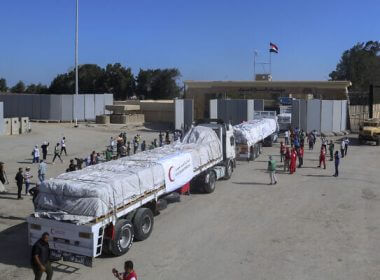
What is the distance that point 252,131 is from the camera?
3155 cm

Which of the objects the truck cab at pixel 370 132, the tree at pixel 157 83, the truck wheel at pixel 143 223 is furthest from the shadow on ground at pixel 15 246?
the tree at pixel 157 83

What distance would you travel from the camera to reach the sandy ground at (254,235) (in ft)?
40.0

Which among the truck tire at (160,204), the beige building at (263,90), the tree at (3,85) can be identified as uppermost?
the tree at (3,85)

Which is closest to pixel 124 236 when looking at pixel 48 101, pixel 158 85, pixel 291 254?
pixel 291 254

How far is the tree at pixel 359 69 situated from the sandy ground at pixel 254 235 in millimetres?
81667

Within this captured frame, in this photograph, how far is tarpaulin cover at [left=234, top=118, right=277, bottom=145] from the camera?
97.7 ft

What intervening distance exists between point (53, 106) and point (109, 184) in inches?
1986

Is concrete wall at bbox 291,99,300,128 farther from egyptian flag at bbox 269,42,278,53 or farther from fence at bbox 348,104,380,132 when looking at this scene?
egyptian flag at bbox 269,42,278,53

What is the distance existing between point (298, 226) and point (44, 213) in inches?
320

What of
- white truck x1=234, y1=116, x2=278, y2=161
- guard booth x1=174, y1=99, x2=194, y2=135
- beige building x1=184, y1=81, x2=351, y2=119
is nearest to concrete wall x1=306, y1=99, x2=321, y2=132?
beige building x1=184, y1=81, x2=351, y2=119

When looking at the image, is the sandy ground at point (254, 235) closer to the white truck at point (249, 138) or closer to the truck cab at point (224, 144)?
the truck cab at point (224, 144)

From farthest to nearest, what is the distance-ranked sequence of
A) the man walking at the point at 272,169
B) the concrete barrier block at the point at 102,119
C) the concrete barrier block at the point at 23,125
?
the concrete barrier block at the point at 102,119, the concrete barrier block at the point at 23,125, the man walking at the point at 272,169

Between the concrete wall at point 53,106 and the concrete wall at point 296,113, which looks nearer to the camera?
the concrete wall at point 296,113

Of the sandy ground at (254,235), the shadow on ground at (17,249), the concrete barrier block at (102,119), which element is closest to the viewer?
the sandy ground at (254,235)
